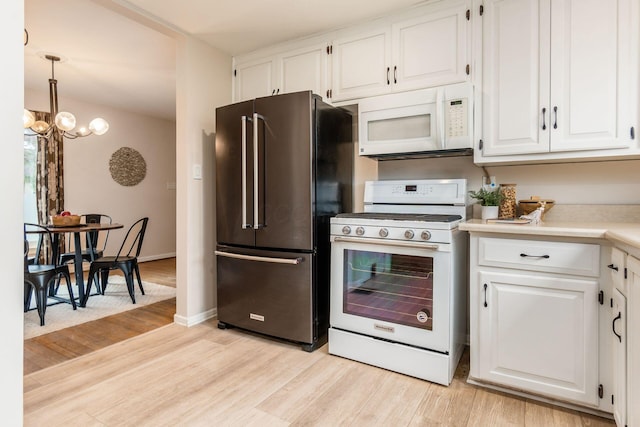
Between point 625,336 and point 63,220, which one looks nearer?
point 625,336

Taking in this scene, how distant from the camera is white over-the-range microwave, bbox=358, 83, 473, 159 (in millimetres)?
2168

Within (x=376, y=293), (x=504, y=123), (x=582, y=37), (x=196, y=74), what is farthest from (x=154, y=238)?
(x=582, y=37)

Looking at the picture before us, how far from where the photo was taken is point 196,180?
297 centimetres

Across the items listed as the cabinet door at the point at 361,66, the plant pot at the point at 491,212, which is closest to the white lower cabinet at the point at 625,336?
the plant pot at the point at 491,212

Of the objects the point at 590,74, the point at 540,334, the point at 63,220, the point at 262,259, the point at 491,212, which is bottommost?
the point at 540,334

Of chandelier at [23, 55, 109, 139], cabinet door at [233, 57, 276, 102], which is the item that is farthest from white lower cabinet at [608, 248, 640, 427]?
chandelier at [23, 55, 109, 139]

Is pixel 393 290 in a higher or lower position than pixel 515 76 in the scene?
lower

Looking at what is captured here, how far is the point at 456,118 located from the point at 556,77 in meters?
0.55

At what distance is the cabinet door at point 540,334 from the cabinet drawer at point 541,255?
2.1 inches

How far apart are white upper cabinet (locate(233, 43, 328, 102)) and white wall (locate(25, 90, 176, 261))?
3.22 metres

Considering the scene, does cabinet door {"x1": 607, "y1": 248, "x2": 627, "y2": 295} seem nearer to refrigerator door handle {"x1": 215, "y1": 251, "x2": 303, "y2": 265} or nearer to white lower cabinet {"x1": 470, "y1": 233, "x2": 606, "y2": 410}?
white lower cabinet {"x1": 470, "y1": 233, "x2": 606, "y2": 410}

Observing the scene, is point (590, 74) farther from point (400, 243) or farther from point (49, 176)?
point (49, 176)

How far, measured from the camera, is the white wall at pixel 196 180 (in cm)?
289

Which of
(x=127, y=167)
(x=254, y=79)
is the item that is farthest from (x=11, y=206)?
(x=127, y=167)
